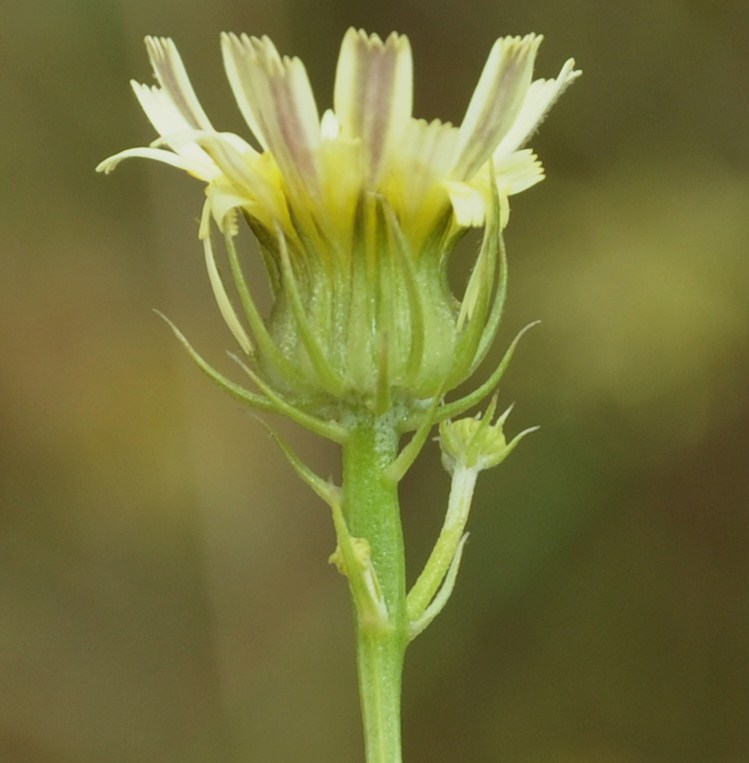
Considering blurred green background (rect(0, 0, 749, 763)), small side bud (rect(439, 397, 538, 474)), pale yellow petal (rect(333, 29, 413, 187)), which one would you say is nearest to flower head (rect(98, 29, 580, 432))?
pale yellow petal (rect(333, 29, 413, 187))

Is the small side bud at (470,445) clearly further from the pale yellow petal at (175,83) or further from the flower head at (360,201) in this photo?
the pale yellow petal at (175,83)

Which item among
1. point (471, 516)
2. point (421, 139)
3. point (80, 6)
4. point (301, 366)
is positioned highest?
point (80, 6)

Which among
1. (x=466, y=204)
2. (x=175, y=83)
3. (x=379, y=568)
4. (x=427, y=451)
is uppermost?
(x=175, y=83)

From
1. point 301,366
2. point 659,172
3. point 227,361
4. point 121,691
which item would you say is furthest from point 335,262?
point 121,691

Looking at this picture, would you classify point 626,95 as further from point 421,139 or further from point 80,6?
point 421,139

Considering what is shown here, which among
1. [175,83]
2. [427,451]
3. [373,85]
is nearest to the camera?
[373,85]

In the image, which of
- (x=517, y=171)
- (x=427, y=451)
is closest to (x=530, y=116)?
(x=517, y=171)

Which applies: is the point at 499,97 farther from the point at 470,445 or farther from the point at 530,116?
the point at 470,445
